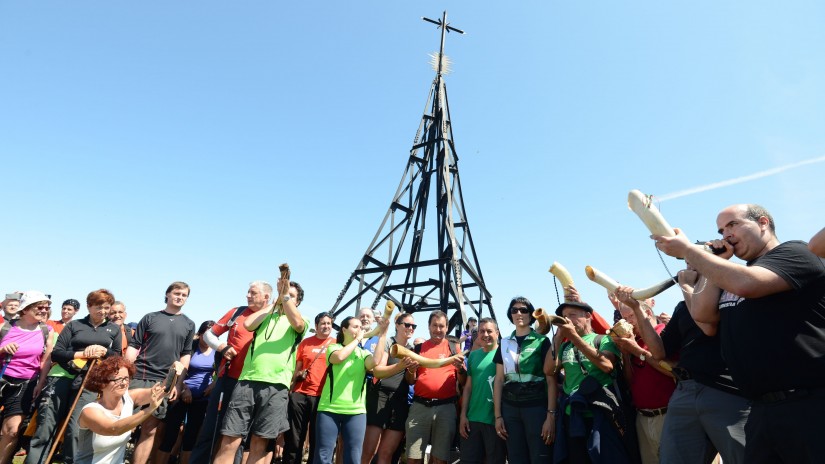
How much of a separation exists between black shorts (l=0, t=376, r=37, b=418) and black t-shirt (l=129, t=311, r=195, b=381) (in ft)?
4.39

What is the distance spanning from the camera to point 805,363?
2.10 meters

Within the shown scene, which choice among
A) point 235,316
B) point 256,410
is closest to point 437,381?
point 256,410

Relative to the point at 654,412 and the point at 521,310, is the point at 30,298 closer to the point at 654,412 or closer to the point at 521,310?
the point at 521,310

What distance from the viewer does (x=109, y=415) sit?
369 cm

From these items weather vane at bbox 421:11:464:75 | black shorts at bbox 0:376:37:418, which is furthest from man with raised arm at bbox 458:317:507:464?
weather vane at bbox 421:11:464:75

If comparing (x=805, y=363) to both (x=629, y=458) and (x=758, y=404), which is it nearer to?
(x=758, y=404)

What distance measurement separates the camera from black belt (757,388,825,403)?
2064 mm

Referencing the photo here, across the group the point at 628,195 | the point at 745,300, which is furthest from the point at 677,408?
the point at 628,195

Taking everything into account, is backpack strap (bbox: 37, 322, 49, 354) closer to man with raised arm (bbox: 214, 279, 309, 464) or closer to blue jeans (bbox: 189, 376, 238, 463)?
blue jeans (bbox: 189, 376, 238, 463)

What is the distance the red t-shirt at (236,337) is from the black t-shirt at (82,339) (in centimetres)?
104

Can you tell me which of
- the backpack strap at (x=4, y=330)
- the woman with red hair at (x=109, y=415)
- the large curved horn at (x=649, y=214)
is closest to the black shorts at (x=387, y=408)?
the woman with red hair at (x=109, y=415)

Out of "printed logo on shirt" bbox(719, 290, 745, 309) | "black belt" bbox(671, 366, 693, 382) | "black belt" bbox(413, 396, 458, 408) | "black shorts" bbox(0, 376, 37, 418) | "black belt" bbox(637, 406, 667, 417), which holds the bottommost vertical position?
"black shorts" bbox(0, 376, 37, 418)

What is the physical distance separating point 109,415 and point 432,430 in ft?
9.91

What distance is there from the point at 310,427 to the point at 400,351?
1.60m
